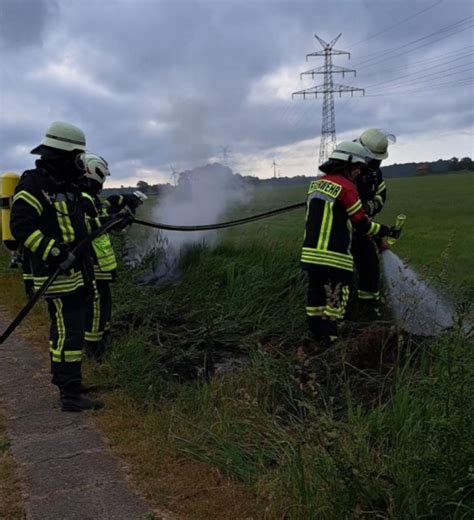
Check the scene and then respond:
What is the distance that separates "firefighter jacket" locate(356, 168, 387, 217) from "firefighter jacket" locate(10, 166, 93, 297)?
2801 mm

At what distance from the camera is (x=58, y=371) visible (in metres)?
4.60

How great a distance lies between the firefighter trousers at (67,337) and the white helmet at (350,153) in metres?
2.41

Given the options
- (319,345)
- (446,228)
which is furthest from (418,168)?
(319,345)

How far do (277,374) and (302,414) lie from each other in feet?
1.45

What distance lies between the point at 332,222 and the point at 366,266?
934 mm

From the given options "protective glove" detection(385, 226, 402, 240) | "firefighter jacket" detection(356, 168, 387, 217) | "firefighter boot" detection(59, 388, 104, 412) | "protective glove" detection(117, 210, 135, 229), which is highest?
"firefighter jacket" detection(356, 168, 387, 217)

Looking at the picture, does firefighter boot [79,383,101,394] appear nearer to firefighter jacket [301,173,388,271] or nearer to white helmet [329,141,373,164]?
firefighter jacket [301,173,388,271]

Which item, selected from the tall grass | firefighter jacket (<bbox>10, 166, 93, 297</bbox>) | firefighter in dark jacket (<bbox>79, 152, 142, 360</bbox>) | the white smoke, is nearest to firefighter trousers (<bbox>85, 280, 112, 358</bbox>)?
firefighter in dark jacket (<bbox>79, 152, 142, 360</bbox>)

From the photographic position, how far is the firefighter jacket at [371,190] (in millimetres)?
6109

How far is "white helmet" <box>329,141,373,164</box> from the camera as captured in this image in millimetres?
5430

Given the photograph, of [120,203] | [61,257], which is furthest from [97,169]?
[61,257]

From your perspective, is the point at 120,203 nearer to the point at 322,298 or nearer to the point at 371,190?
the point at 322,298

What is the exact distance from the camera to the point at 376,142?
591cm

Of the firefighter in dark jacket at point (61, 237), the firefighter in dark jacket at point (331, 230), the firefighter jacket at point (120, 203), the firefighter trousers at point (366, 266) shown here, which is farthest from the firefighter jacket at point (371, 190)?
the firefighter in dark jacket at point (61, 237)
